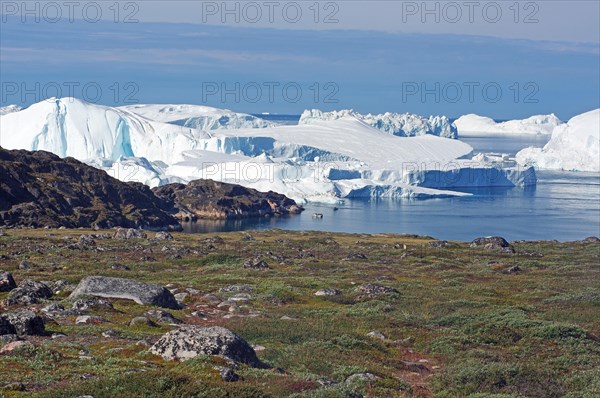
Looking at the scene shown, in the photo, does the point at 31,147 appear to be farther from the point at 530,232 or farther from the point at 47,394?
the point at 47,394

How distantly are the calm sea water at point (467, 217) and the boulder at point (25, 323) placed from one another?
66685 millimetres

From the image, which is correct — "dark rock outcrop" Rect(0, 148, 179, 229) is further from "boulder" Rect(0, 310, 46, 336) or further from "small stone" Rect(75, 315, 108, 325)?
"boulder" Rect(0, 310, 46, 336)

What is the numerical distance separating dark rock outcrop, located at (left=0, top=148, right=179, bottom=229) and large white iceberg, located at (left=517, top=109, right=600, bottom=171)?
82797 millimetres

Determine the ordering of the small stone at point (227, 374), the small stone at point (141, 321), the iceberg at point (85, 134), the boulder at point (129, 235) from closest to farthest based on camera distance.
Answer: the small stone at point (227, 374), the small stone at point (141, 321), the boulder at point (129, 235), the iceberg at point (85, 134)

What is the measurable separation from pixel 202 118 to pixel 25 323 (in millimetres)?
154216

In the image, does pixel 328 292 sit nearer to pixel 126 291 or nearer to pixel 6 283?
pixel 126 291

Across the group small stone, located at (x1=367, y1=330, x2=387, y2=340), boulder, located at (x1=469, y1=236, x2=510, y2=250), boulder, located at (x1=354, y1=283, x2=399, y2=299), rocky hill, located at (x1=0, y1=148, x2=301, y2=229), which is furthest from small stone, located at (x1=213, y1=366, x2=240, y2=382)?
rocky hill, located at (x1=0, y1=148, x2=301, y2=229)

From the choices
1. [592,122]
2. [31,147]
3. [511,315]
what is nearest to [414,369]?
[511,315]

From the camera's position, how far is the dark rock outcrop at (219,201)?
335 feet

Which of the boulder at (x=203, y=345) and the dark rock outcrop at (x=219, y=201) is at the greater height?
the boulder at (x=203, y=345)

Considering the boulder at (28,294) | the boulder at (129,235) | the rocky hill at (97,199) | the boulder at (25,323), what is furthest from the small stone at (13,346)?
the rocky hill at (97,199)

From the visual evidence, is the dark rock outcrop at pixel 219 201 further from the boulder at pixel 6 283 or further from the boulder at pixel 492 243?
the boulder at pixel 6 283

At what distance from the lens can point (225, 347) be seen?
13.4 m

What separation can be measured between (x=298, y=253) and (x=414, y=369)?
2807 centimetres
